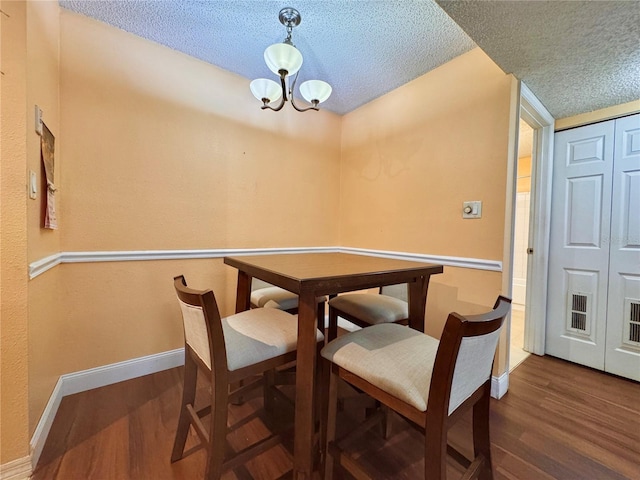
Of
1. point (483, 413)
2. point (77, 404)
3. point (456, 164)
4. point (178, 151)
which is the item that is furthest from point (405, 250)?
point (77, 404)

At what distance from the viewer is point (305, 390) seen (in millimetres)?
1035

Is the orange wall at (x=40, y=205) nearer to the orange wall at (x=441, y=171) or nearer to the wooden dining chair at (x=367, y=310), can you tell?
the wooden dining chair at (x=367, y=310)

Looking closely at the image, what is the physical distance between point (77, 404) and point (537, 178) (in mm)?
3593

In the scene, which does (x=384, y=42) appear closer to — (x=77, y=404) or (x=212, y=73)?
(x=212, y=73)

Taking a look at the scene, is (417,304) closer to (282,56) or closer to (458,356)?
(458,356)

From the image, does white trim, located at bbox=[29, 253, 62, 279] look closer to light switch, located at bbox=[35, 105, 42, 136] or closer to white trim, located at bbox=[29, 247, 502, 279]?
white trim, located at bbox=[29, 247, 502, 279]

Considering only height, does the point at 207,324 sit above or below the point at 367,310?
above

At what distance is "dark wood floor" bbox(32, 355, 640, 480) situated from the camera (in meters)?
1.16


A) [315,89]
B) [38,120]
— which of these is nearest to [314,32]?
[315,89]

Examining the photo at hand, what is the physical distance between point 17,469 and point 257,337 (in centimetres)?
109

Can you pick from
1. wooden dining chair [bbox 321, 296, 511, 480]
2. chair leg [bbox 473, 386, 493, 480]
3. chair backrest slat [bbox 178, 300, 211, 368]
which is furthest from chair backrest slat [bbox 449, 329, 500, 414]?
chair backrest slat [bbox 178, 300, 211, 368]

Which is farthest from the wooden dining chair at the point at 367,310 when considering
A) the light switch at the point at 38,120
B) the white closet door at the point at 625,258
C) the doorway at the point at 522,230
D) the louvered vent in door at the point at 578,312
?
the doorway at the point at 522,230

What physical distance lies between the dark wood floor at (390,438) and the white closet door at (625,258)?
221 mm

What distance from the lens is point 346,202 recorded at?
2893 millimetres
